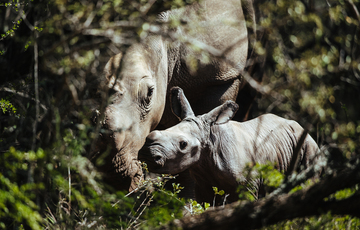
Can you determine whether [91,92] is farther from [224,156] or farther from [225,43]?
[225,43]

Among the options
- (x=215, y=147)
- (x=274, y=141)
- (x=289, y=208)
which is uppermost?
(x=289, y=208)

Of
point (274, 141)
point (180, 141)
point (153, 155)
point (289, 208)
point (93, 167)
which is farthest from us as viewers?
point (274, 141)

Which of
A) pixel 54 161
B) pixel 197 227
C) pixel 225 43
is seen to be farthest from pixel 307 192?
pixel 225 43

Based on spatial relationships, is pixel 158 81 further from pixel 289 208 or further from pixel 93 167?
pixel 289 208

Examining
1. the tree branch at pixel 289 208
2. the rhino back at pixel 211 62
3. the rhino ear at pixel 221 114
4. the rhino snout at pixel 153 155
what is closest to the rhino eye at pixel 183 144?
the rhino snout at pixel 153 155

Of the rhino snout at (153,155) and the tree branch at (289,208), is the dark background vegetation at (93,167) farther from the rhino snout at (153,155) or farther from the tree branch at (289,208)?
the rhino snout at (153,155)

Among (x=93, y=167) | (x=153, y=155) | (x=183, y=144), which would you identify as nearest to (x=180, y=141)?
(x=183, y=144)

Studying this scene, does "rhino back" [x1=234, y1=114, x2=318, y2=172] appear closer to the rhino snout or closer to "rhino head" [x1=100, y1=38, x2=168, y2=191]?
the rhino snout

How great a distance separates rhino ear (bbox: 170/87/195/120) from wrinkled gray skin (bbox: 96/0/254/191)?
1.31 feet

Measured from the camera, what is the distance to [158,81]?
14.3ft

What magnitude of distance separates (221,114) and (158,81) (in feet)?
3.21

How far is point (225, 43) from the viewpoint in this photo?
5.05 m

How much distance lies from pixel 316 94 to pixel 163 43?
6.60ft

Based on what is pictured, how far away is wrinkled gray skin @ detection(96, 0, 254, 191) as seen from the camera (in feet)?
12.3
